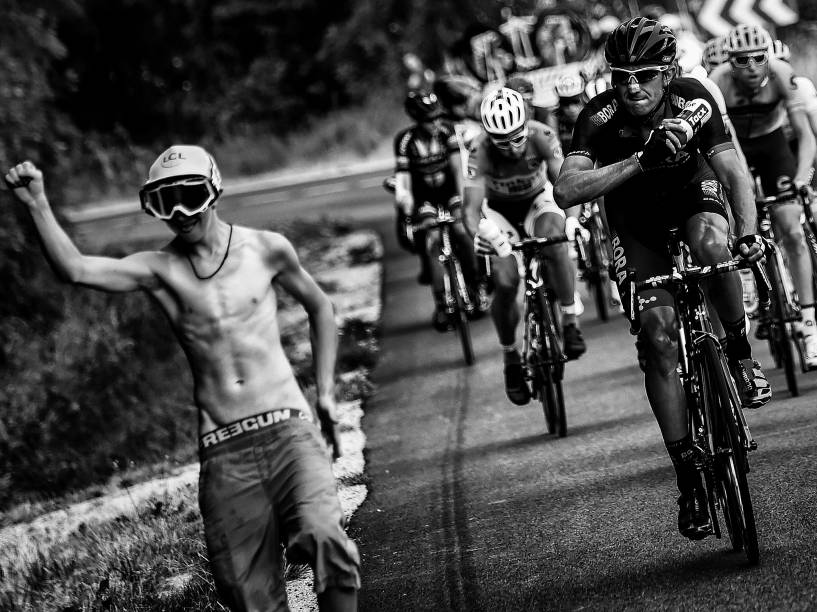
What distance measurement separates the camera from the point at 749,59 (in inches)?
406

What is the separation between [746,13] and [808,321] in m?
5.47

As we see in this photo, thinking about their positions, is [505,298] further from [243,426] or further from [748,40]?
[243,426]

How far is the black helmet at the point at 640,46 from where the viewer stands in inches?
269

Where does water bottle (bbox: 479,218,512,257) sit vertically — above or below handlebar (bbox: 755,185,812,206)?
above

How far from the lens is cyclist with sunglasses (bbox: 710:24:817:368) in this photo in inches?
407

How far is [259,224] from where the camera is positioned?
27.7 m

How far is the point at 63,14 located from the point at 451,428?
15.2 meters

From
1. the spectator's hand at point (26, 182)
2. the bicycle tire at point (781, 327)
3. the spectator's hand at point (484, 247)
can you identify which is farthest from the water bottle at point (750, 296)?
the spectator's hand at point (26, 182)

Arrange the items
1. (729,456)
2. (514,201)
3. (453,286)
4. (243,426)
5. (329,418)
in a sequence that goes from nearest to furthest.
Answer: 1. (243,426)
2. (329,418)
3. (729,456)
4. (514,201)
5. (453,286)

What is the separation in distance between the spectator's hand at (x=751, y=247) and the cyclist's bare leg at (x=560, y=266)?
14.3ft

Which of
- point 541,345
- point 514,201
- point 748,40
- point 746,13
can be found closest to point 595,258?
point 746,13

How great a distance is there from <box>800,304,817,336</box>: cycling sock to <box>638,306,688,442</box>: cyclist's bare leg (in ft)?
12.9

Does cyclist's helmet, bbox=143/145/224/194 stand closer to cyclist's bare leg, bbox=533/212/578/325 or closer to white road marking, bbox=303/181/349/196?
cyclist's bare leg, bbox=533/212/578/325

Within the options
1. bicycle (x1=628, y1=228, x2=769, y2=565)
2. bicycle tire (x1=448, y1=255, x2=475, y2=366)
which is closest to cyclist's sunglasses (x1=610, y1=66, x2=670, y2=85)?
bicycle (x1=628, y1=228, x2=769, y2=565)
